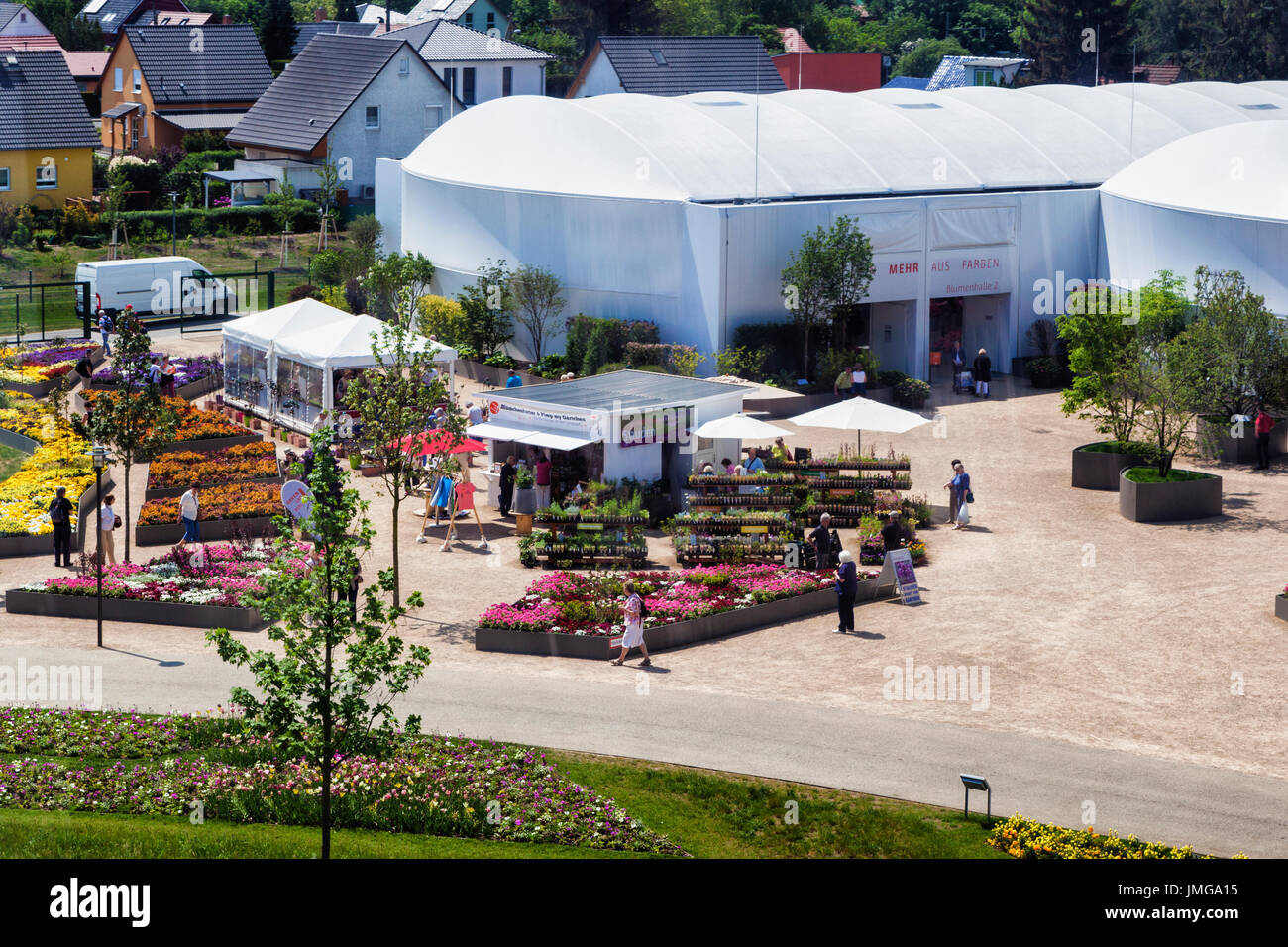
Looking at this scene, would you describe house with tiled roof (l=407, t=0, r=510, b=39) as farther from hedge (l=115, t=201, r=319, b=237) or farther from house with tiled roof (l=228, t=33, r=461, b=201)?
hedge (l=115, t=201, r=319, b=237)

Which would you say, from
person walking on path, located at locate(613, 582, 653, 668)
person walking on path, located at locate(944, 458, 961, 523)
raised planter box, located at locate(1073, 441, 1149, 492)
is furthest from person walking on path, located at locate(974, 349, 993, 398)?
person walking on path, located at locate(613, 582, 653, 668)

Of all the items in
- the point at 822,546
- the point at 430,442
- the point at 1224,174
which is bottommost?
the point at 822,546

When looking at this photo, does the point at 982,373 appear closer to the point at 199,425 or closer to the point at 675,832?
the point at 199,425

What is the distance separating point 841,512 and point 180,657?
44.3ft

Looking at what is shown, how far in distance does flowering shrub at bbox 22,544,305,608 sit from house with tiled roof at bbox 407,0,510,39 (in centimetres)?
9045

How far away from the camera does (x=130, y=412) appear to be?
1091 inches

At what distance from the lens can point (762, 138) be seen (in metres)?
47.8

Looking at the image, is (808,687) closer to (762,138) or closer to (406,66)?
(762,138)

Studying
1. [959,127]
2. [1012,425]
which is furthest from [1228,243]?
[959,127]

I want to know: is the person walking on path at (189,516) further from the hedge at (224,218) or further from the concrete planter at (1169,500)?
the hedge at (224,218)

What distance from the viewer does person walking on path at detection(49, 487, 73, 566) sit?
28.4 meters

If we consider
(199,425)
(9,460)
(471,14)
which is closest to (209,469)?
(199,425)

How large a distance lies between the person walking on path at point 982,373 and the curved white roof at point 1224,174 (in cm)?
671

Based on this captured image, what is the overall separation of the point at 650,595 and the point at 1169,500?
12.1 meters
